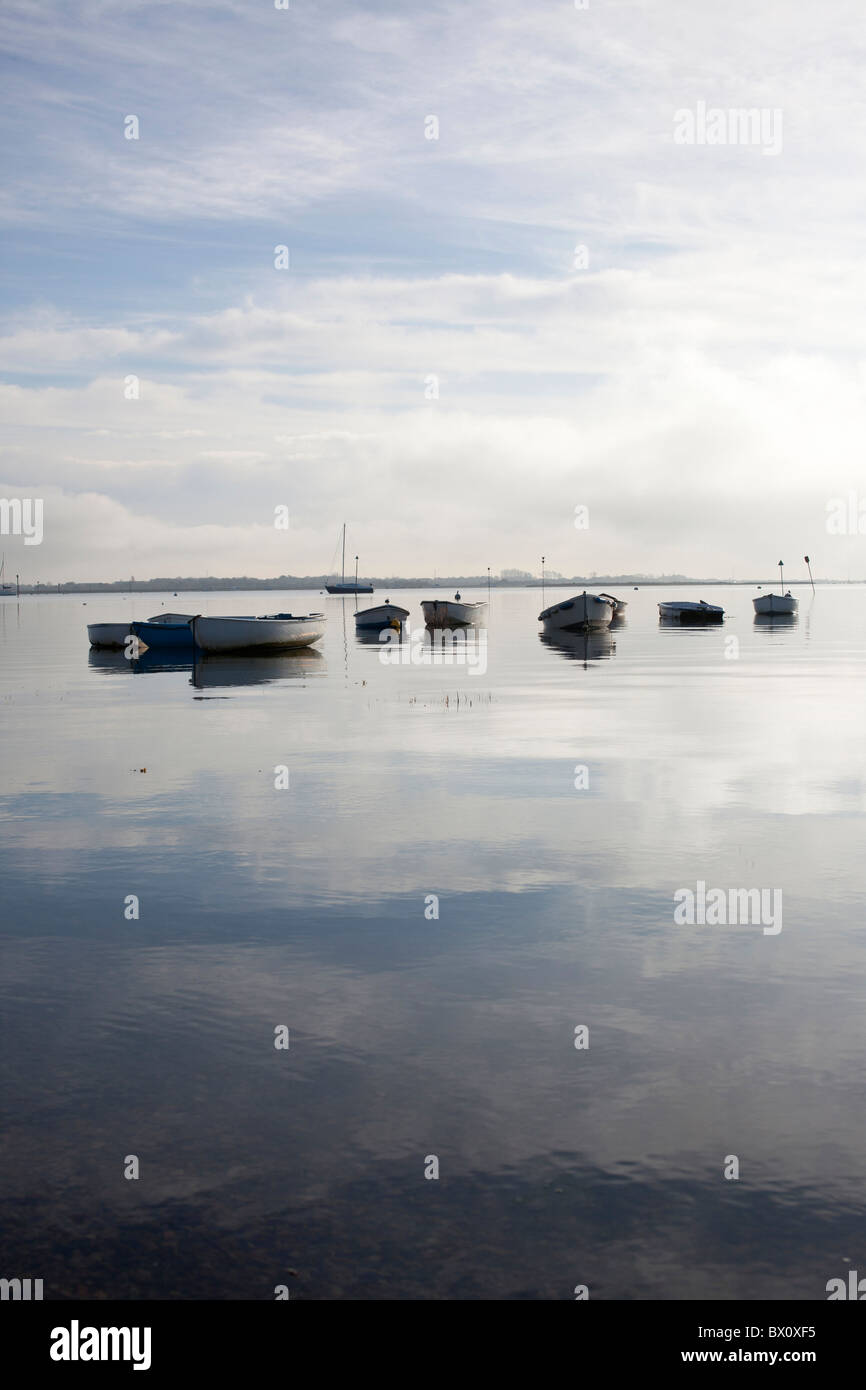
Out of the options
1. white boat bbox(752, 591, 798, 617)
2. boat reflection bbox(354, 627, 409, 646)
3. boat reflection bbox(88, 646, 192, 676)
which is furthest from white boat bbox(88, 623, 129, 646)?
white boat bbox(752, 591, 798, 617)

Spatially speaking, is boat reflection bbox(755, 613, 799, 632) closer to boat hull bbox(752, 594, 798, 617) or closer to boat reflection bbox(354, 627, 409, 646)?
boat hull bbox(752, 594, 798, 617)

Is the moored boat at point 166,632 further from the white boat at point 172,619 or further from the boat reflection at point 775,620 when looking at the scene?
the boat reflection at point 775,620

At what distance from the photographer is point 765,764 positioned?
86.5ft

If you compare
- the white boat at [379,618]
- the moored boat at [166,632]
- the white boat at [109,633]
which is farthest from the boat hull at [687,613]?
the white boat at [109,633]

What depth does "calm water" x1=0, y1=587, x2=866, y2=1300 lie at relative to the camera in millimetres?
7320

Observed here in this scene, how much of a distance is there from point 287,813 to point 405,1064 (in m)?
→ 11.7

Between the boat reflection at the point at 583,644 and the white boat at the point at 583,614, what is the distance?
738 millimetres

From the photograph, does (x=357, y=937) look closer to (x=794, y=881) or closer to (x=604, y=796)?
(x=794, y=881)

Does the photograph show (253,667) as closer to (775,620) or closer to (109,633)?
(109,633)

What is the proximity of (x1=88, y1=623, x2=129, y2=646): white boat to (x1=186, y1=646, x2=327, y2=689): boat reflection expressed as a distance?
625 centimetres

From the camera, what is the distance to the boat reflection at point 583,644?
69.3m
